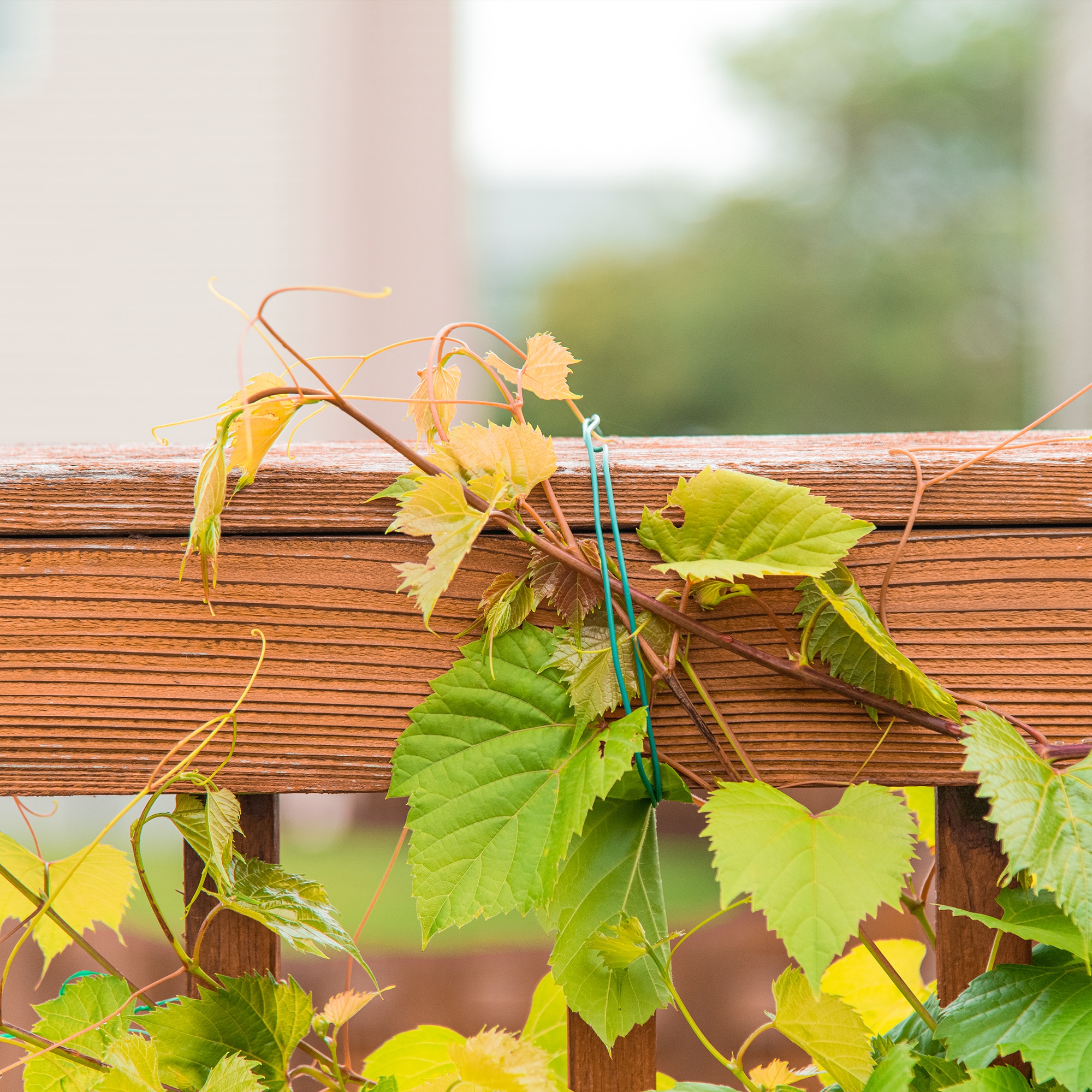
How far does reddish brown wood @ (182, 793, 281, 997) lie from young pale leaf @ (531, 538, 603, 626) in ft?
0.59

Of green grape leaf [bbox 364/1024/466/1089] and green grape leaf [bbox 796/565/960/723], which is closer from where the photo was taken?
green grape leaf [bbox 796/565/960/723]

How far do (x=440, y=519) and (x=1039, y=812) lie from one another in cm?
28

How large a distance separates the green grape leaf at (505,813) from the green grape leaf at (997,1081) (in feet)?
0.66

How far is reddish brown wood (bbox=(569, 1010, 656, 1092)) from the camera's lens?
1.63ft

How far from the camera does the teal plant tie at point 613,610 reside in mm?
448

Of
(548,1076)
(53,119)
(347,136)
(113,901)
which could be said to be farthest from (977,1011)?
(347,136)

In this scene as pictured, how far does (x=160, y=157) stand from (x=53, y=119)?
46 cm

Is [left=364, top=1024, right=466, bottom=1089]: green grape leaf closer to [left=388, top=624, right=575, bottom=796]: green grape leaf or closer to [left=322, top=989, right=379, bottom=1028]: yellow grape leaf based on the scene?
[left=322, top=989, right=379, bottom=1028]: yellow grape leaf

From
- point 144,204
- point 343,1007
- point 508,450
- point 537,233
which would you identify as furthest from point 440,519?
point 537,233

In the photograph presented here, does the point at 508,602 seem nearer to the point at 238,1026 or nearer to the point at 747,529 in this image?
the point at 747,529

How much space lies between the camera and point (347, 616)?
0.47 meters

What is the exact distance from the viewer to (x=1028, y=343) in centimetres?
1380

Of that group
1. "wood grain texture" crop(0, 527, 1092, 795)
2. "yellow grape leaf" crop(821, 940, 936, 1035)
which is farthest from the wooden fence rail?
"yellow grape leaf" crop(821, 940, 936, 1035)

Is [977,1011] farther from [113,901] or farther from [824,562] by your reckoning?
[113,901]
